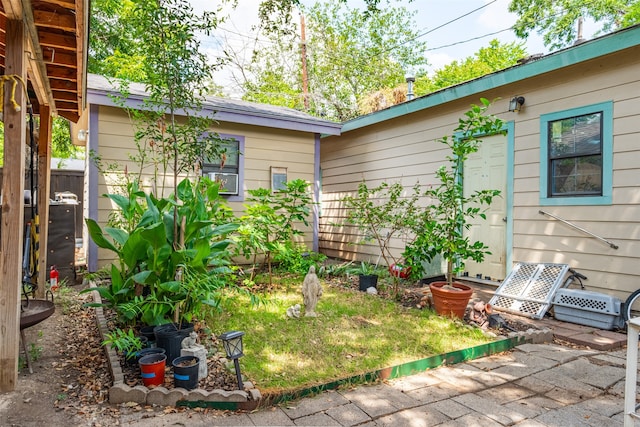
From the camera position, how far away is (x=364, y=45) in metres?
19.6

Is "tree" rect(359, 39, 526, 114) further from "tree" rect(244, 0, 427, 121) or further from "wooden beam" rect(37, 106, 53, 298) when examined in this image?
"wooden beam" rect(37, 106, 53, 298)

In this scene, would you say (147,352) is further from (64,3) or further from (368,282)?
(368,282)

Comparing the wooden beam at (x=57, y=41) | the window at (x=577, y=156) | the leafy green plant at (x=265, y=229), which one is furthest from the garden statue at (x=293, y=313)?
the window at (x=577, y=156)

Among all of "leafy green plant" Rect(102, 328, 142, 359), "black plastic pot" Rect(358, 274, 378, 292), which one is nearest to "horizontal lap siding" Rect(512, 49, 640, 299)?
"black plastic pot" Rect(358, 274, 378, 292)

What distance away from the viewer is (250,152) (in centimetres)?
691

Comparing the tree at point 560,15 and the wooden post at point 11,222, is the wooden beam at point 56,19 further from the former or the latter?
the tree at point 560,15

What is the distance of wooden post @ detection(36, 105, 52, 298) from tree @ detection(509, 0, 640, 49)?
16306 millimetres

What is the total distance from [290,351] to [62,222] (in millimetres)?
4034

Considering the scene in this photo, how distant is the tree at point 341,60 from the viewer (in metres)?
18.8

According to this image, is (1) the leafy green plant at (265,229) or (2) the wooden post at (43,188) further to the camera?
(1) the leafy green plant at (265,229)

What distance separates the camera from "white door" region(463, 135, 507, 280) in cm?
537

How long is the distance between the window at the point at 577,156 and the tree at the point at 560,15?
1295 cm

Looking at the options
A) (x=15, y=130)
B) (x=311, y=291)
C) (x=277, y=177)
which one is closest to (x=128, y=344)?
(x=15, y=130)

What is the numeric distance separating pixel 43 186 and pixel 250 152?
3.27 meters
